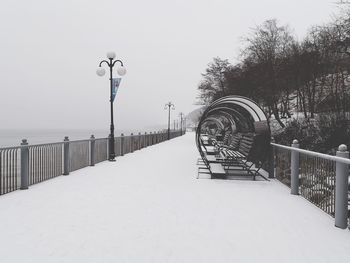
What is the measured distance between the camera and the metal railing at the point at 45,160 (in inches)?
291

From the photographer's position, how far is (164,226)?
16.0 ft

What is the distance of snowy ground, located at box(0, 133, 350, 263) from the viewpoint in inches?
151

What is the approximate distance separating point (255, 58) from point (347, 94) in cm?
1385

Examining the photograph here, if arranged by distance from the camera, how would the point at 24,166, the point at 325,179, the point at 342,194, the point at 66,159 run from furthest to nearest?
Result: the point at 66,159
the point at 24,166
the point at 325,179
the point at 342,194

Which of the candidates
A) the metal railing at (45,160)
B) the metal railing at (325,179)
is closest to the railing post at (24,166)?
A: the metal railing at (45,160)

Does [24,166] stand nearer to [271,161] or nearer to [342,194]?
[342,194]

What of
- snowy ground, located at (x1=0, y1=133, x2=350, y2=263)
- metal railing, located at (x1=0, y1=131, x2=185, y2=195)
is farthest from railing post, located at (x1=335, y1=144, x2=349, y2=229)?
metal railing, located at (x1=0, y1=131, x2=185, y2=195)

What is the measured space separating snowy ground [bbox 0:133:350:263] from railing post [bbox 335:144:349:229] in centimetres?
16

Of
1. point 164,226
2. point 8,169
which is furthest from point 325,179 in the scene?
point 8,169

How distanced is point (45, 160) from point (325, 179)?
687cm

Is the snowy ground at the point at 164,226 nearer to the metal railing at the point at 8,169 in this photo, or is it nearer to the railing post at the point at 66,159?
the metal railing at the point at 8,169

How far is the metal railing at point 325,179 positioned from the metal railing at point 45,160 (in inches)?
238

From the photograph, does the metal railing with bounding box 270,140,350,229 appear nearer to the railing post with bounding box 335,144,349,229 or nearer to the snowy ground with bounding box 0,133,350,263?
the railing post with bounding box 335,144,349,229

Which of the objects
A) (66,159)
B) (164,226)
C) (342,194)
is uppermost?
(342,194)
